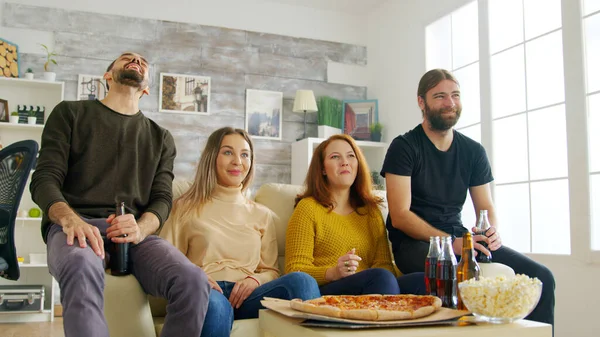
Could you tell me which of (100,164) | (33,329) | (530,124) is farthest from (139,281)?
(530,124)

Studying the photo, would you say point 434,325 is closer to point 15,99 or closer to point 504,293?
point 504,293

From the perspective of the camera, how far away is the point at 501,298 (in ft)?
Answer: 4.61

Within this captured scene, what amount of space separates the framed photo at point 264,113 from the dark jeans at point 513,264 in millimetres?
3158

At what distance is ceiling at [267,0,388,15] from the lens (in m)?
5.75

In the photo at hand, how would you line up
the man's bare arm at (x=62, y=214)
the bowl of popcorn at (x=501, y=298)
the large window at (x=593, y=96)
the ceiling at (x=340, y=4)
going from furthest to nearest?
the ceiling at (x=340, y=4) < the large window at (x=593, y=96) < the man's bare arm at (x=62, y=214) < the bowl of popcorn at (x=501, y=298)

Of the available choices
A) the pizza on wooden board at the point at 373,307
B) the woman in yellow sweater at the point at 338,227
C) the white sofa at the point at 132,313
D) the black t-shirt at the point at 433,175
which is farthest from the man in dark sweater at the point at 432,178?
the pizza on wooden board at the point at 373,307

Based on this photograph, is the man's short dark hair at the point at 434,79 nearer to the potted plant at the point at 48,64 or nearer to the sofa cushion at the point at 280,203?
the sofa cushion at the point at 280,203

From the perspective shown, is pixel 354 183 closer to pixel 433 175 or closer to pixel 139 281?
pixel 433 175

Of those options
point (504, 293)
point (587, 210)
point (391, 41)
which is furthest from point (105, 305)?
point (391, 41)

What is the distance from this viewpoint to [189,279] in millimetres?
1867

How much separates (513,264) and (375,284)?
689 mm

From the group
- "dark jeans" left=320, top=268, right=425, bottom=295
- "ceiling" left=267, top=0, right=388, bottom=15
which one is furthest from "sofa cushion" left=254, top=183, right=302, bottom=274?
"ceiling" left=267, top=0, right=388, bottom=15

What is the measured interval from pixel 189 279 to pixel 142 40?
12.7ft

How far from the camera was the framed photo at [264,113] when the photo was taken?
18.2 ft
